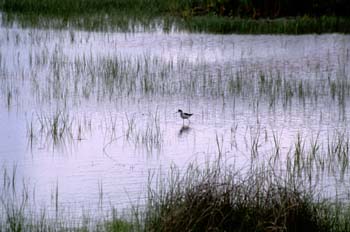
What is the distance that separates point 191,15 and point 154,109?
10.6m

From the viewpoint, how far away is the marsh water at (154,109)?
7887mm

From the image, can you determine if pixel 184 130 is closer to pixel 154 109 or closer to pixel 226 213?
pixel 154 109

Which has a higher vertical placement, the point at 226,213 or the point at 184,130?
the point at 184,130

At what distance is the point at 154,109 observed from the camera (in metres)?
10.7

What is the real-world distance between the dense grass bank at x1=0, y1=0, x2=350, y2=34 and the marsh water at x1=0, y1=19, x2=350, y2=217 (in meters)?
1.94

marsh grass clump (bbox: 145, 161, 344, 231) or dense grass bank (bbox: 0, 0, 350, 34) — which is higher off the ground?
dense grass bank (bbox: 0, 0, 350, 34)

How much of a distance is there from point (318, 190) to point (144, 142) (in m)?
2.59

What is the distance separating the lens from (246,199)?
563cm

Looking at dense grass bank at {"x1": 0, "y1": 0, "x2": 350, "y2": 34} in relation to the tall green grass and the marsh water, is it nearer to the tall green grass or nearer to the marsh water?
the marsh water

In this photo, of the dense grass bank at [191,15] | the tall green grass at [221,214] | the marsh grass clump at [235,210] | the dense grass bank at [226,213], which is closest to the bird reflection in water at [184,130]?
the tall green grass at [221,214]

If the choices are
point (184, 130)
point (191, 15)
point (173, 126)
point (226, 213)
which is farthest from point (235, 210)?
point (191, 15)

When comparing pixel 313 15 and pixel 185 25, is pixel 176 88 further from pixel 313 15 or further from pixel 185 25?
pixel 313 15

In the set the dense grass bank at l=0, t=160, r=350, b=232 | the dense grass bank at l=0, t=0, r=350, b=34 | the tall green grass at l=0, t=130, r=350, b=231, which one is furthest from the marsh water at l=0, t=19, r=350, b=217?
the dense grass bank at l=0, t=0, r=350, b=34

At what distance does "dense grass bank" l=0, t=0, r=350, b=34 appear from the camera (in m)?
18.9
